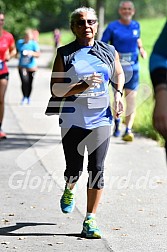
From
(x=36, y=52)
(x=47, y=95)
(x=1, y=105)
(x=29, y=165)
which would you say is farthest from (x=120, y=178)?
(x=47, y=95)

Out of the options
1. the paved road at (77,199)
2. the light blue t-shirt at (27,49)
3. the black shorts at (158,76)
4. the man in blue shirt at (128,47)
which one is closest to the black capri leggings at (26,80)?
the light blue t-shirt at (27,49)

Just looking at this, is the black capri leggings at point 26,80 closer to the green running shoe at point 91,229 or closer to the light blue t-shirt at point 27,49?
the light blue t-shirt at point 27,49

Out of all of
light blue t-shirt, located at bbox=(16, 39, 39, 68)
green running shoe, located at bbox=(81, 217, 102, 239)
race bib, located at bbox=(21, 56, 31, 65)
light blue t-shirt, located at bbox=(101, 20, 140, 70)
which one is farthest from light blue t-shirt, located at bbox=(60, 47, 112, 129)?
race bib, located at bbox=(21, 56, 31, 65)

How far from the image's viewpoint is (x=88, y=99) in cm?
694

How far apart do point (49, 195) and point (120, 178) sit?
1365mm

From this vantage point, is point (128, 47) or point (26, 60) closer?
point (128, 47)

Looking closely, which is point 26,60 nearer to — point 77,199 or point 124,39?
point 124,39

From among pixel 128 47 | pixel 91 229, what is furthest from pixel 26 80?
pixel 91 229

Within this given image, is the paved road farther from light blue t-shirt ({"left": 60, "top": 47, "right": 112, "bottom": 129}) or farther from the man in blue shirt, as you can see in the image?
light blue t-shirt ({"left": 60, "top": 47, "right": 112, "bottom": 129})

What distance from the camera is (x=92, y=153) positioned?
687 centimetres

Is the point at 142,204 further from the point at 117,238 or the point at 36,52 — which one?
the point at 36,52

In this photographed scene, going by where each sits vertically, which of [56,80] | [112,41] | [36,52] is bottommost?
[36,52]

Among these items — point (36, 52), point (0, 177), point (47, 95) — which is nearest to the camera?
point (0, 177)

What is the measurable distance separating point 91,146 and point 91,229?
26.8 inches
